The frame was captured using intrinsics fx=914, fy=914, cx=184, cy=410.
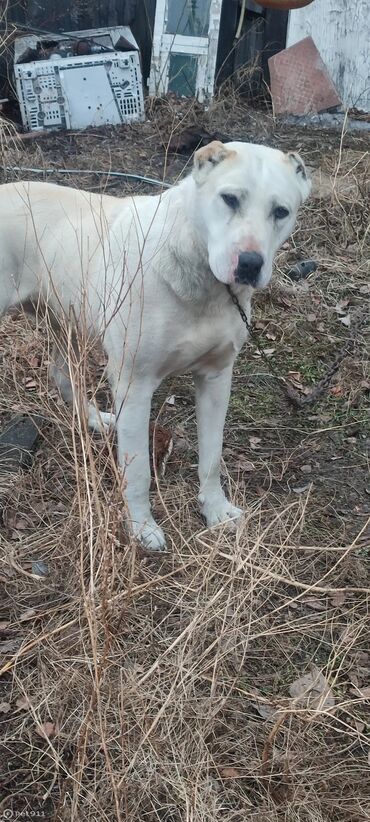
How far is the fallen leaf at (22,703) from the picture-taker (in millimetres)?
2632

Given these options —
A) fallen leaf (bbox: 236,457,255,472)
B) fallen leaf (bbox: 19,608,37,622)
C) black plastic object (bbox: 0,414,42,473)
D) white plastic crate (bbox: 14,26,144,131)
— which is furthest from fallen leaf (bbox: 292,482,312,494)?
white plastic crate (bbox: 14,26,144,131)

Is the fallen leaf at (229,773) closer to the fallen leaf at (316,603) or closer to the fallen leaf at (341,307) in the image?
the fallen leaf at (316,603)

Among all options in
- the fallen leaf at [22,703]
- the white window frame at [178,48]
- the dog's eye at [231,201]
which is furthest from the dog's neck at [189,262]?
the white window frame at [178,48]

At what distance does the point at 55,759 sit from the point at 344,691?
98 centimetres

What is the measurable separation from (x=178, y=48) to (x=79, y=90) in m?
1.14

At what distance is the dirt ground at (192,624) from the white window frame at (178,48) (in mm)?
3934

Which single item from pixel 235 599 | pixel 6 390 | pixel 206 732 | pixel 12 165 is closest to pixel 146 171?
pixel 12 165

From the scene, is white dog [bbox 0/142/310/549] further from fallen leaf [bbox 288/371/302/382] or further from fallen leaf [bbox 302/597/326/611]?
fallen leaf [bbox 288/371/302/382]

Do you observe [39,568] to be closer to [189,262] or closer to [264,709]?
[264,709]

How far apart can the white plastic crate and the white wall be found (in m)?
1.68

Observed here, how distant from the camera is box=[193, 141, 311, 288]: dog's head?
277cm

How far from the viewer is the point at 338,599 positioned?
129 inches

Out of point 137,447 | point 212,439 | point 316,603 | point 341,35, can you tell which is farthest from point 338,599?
point 341,35

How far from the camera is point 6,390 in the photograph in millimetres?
4324
